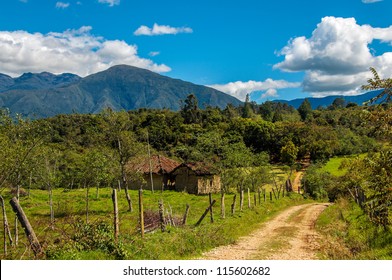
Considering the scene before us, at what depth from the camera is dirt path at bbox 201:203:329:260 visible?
14.9m

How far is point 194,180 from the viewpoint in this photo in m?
56.5

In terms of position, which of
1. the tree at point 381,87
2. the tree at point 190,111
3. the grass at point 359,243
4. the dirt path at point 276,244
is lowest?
the dirt path at point 276,244

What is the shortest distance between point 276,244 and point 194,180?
39.0m

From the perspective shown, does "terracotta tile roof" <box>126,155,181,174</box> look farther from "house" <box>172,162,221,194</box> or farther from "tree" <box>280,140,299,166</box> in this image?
"tree" <box>280,140,299,166</box>

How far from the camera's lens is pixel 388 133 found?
26.5ft

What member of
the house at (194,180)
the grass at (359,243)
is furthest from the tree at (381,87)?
the house at (194,180)

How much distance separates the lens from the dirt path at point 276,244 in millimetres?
14851

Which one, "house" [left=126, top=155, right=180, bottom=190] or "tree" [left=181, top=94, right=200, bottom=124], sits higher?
"tree" [left=181, top=94, right=200, bottom=124]

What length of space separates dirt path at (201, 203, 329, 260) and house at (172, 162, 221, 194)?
29.0 metres

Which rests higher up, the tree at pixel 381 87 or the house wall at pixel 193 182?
the tree at pixel 381 87

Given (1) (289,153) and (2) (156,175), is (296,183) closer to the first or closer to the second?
(1) (289,153)

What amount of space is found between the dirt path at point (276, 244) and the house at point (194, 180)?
29.0m

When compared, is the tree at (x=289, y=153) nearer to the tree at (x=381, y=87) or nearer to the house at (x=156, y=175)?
the house at (x=156, y=175)

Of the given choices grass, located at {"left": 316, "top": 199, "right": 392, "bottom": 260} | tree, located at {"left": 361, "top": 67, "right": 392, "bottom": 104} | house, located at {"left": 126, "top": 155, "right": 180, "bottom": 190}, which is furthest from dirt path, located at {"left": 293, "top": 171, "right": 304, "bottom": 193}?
tree, located at {"left": 361, "top": 67, "right": 392, "bottom": 104}
